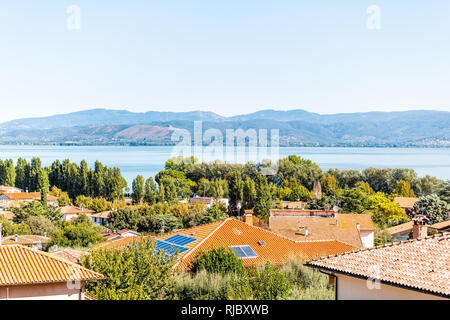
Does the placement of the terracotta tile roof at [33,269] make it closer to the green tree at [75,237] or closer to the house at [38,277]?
the house at [38,277]

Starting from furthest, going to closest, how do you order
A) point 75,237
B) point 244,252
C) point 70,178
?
point 70,178 → point 75,237 → point 244,252

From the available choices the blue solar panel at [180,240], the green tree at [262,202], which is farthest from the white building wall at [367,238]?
the green tree at [262,202]

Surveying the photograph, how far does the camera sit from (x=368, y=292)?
5.60 metres

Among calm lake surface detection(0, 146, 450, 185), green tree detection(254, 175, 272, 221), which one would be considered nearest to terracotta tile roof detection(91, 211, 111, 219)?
green tree detection(254, 175, 272, 221)

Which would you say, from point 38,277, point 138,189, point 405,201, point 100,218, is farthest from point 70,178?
point 38,277

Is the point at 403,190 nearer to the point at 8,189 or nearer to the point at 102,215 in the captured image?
the point at 102,215

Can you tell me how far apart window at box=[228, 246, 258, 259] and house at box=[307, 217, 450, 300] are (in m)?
4.93

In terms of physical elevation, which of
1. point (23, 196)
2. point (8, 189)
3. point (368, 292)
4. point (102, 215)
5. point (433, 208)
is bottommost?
point (102, 215)

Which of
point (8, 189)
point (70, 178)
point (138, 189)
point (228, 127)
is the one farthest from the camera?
point (228, 127)

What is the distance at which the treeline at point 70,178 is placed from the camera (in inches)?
1706

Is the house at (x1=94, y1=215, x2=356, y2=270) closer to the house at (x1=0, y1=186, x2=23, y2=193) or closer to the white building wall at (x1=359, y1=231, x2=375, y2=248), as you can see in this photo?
the white building wall at (x1=359, y1=231, x2=375, y2=248)

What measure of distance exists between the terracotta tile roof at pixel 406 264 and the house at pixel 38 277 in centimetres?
346

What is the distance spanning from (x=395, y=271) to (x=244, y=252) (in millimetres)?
6349

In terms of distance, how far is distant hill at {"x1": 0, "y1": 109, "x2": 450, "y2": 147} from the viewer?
9625 centimetres
